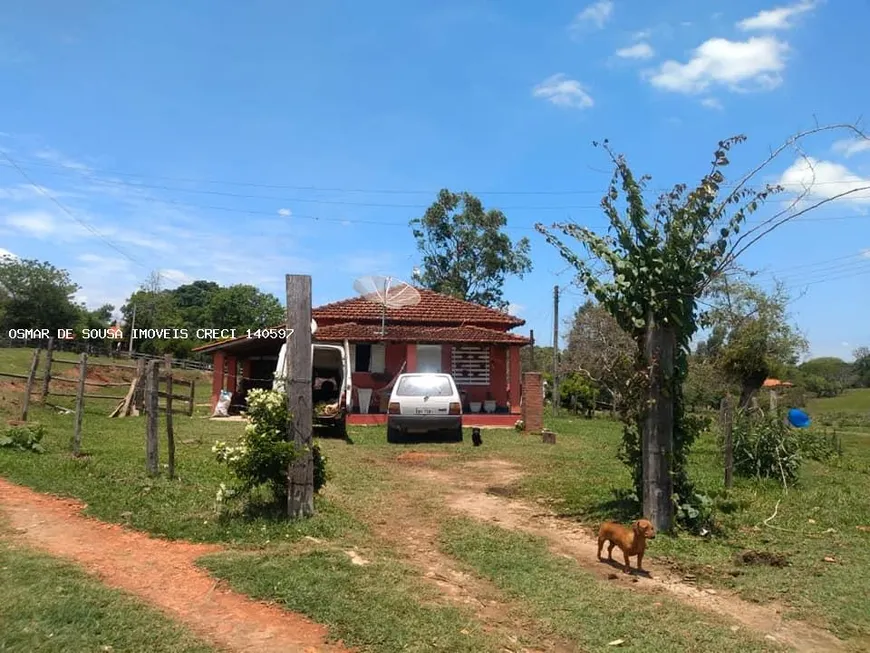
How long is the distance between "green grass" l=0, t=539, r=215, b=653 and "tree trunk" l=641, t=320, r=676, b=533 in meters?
4.42

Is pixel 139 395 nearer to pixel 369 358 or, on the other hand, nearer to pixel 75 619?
pixel 369 358

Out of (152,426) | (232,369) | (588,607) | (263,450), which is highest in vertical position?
(232,369)

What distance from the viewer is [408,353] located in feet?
68.2

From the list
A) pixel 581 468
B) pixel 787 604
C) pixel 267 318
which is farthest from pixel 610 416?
pixel 267 318

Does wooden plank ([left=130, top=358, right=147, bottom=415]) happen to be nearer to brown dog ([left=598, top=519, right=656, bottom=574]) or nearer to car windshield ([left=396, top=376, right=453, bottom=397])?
car windshield ([left=396, top=376, right=453, bottom=397])

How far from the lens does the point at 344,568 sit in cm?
504

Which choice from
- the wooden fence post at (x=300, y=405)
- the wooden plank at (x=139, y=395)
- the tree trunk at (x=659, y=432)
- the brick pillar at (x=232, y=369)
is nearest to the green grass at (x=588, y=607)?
the tree trunk at (x=659, y=432)

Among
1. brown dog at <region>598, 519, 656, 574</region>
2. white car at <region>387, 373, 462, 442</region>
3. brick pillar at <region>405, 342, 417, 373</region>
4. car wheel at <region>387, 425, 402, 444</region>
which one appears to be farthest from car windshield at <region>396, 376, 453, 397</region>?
brown dog at <region>598, 519, 656, 574</region>

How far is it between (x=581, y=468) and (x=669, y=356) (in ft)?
14.2

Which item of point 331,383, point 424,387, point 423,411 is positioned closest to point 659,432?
point 423,411

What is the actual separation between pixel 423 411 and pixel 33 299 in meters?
55.6

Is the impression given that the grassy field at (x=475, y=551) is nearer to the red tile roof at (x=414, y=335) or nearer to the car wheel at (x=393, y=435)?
the car wheel at (x=393, y=435)

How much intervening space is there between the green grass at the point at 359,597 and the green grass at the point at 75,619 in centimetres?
73

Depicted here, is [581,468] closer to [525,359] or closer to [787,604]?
[787,604]
